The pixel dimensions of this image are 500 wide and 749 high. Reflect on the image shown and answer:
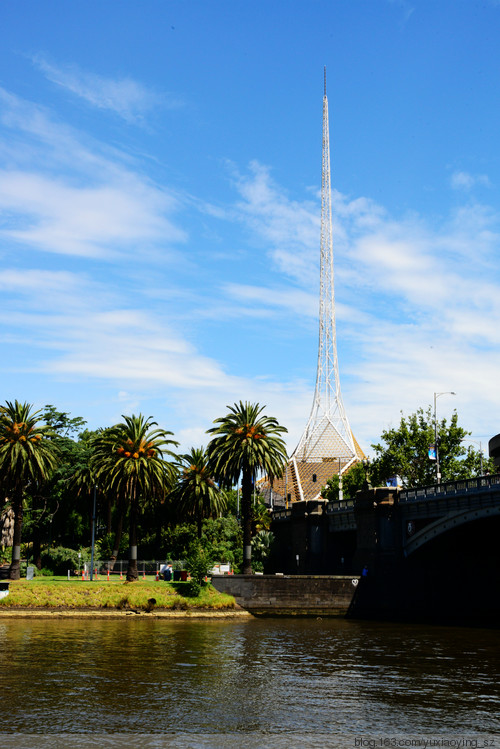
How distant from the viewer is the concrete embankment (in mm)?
63625

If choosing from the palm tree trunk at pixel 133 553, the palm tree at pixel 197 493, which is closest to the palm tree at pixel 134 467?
the palm tree trunk at pixel 133 553

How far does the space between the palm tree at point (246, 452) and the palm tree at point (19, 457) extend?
14.6 metres

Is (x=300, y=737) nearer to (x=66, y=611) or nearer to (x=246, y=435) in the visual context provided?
(x=66, y=611)

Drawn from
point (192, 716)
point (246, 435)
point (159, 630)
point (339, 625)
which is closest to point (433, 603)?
point (339, 625)

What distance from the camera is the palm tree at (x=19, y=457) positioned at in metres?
62.5

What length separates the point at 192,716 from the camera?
74.6ft

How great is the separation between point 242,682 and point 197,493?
5328 centimetres

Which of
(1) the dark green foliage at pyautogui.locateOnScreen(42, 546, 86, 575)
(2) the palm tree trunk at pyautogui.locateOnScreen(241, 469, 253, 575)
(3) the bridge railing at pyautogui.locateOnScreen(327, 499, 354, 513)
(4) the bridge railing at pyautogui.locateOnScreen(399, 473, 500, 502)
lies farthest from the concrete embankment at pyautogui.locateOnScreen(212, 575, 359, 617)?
(1) the dark green foliage at pyautogui.locateOnScreen(42, 546, 86, 575)

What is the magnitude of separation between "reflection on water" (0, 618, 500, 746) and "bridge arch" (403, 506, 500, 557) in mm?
11782

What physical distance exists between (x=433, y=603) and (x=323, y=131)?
10488 centimetres

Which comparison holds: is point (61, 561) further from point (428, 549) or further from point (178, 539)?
point (428, 549)

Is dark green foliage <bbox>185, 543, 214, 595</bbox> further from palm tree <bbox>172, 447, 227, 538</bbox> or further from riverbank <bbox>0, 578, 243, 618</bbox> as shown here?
palm tree <bbox>172, 447, 227, 538</bbox>

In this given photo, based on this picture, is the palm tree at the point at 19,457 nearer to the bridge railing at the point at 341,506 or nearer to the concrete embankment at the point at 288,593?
the concrete embankment at the point at 288,593

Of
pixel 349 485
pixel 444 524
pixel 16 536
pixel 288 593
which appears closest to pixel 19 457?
pixel 16 536
